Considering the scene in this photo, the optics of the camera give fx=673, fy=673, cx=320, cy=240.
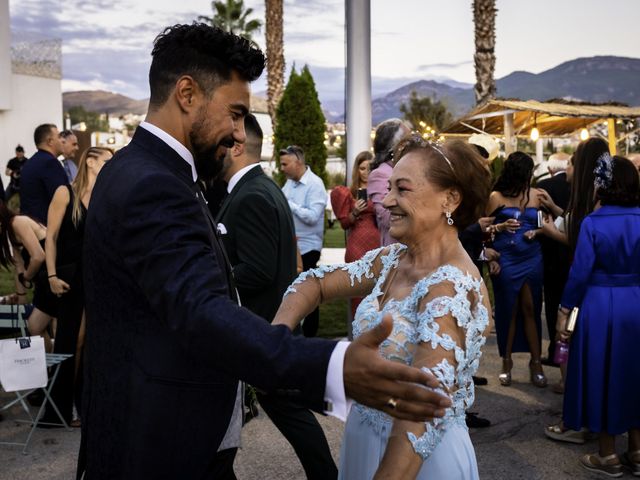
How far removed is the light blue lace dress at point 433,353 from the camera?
1988 mm

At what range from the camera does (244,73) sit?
6.16 ft

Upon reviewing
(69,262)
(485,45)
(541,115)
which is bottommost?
(69,262)

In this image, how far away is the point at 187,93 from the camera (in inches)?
71.4

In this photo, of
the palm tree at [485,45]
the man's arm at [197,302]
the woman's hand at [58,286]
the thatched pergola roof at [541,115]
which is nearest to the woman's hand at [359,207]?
the woman's hand at [58,286]

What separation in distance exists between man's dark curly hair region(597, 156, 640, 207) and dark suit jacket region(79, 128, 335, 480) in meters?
3.49

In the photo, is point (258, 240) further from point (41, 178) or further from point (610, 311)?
point (41, 178)

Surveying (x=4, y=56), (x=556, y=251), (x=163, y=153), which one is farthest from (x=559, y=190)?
(x=4, y=56)

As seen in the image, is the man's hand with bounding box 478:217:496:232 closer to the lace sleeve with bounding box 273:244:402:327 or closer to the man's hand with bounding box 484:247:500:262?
the man's hand with bounding box 484:247:500:262

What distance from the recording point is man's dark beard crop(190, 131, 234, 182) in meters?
1.86

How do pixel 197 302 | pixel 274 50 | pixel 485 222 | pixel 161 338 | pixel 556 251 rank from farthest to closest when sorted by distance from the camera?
pixel 274 50
pixel 556 251
pixel 485 222
pixel 161 338
pixel 197 302

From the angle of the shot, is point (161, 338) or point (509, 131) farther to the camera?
point (509, 131)

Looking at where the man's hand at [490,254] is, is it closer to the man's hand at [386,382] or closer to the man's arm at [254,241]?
the man's arm at [254,241]

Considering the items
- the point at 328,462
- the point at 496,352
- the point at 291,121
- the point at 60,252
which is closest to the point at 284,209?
the point at 328,462

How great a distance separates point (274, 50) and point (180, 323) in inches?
1102
